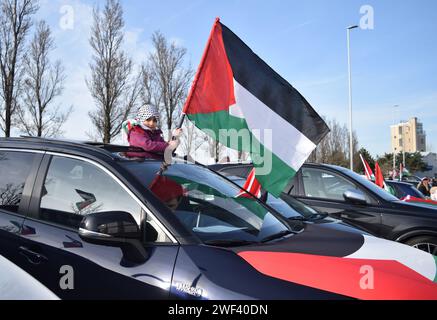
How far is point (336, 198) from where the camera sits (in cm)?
586

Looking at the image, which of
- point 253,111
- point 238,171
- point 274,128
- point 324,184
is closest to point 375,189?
point 324,184

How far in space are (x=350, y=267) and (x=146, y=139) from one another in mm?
2328

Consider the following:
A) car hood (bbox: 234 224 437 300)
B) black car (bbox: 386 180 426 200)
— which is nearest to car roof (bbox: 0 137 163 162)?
car hood (bbox: 234 224 437 300)

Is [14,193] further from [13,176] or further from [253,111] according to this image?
[253,111]

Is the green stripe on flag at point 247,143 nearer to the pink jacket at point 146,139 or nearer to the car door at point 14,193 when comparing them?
the pink jacket at point 146,139

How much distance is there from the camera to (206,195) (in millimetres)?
2844

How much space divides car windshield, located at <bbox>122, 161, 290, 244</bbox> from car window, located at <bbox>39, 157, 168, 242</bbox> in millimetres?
161

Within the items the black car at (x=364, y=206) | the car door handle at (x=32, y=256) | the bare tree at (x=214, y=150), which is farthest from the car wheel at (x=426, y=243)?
the bare tree at (x=214, y=150)

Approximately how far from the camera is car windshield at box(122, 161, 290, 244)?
235cm

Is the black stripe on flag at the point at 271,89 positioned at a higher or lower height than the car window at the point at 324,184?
higher

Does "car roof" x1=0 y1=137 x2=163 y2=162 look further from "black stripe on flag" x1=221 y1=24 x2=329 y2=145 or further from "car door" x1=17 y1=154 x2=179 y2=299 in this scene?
"black stripe on flag" x1=221 y1=24 x2=329 y2=145

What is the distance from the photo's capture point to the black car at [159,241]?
1.89 metres
